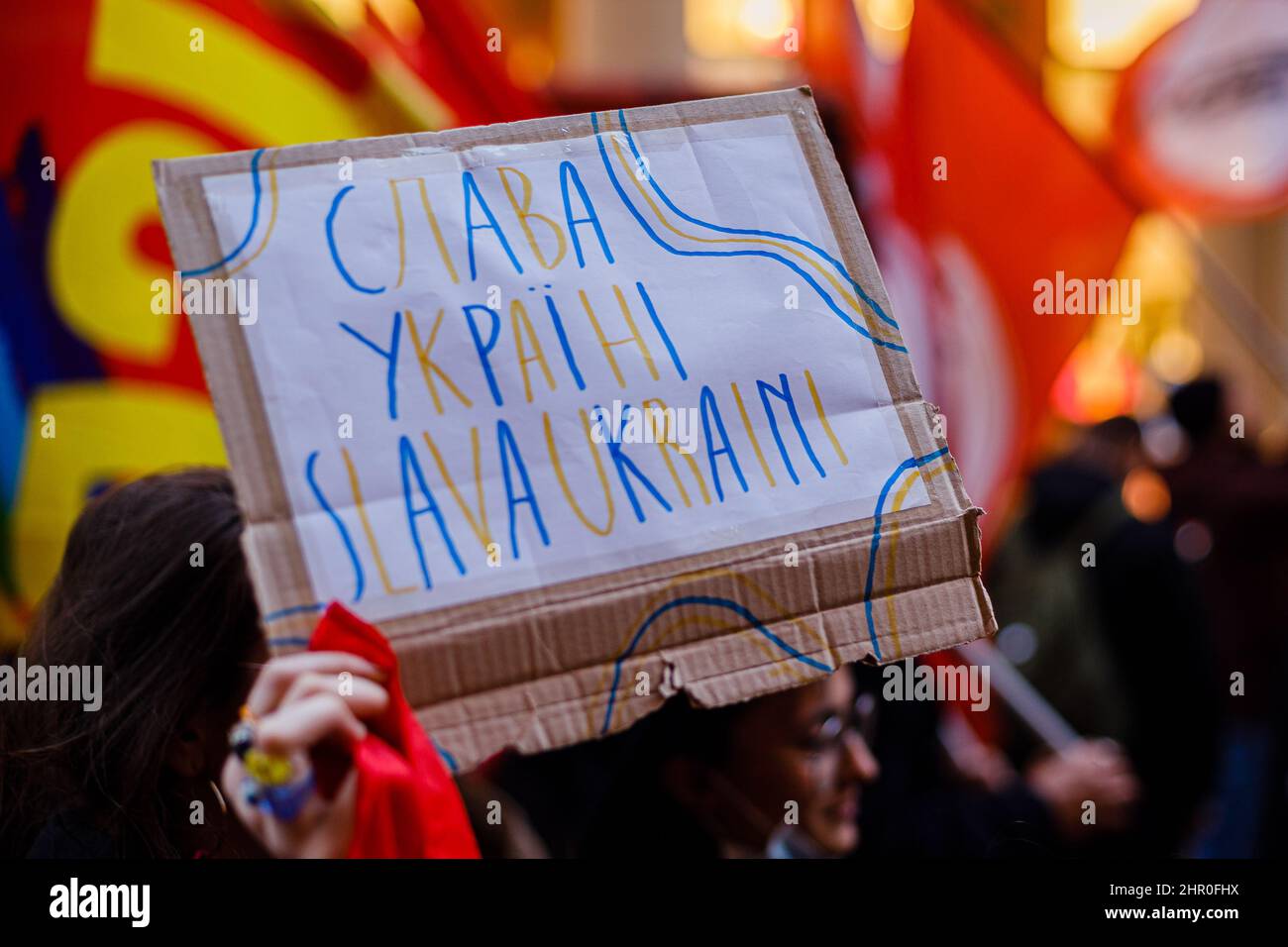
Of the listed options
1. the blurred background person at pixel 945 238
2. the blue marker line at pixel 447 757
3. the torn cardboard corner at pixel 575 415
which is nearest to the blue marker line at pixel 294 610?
the torn cardboard corner at pixel 575 415

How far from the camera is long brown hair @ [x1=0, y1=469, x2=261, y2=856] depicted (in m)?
1.35

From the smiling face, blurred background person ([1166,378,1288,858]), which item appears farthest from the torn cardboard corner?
blurred background person ([1166,378,1288,858])

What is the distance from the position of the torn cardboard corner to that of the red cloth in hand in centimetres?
3

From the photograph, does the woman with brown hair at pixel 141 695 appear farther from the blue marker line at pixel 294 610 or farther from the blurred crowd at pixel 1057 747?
the blurred crowd at pixel 1057 747

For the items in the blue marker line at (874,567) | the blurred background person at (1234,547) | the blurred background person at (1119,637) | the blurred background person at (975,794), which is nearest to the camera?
the blue marker line at (874,567)

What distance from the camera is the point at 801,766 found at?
77.0 inches

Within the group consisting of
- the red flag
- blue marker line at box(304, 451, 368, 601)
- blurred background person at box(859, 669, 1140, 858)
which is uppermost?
the red flag

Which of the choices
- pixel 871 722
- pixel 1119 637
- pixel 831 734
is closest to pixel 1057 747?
pixel 1119 637

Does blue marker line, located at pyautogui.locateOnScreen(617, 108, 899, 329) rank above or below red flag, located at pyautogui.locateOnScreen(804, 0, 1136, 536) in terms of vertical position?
below

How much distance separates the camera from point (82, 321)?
235 centimetres

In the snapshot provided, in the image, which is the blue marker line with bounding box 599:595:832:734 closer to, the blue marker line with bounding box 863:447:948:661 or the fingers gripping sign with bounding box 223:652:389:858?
the blue marker line with bounding box 863:447:948:661

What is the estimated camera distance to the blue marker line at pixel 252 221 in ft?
3.65

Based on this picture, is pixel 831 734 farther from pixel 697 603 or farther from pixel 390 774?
pixel 390 774

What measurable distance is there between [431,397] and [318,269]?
15 centimetres
